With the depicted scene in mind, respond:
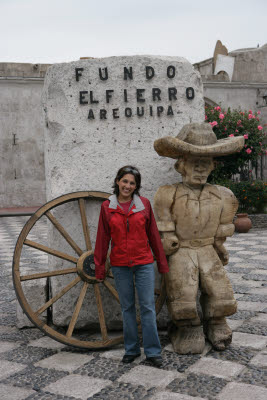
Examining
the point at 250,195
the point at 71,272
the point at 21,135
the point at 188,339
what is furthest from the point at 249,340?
the point at 21,135

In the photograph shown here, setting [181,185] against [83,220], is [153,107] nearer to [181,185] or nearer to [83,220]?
[181,185]

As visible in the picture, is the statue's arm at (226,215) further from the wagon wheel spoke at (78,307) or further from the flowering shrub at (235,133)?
the flowering shrub at (235,133)

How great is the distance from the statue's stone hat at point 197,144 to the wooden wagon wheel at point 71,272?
63 cm

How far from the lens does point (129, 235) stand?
3111mm

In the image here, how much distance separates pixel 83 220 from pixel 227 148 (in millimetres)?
1206

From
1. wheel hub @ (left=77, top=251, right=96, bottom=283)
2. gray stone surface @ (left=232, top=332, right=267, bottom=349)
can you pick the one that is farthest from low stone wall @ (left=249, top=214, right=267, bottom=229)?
wheel hub @ (left=77, top=251, right=96, bottom=283)

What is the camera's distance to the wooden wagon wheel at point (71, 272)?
3330 millimetres

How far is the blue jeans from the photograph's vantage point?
3137 millimetres

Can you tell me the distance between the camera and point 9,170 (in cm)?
1623

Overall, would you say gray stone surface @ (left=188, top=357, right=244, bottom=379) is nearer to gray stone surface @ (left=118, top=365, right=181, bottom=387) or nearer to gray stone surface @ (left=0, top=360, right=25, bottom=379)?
gray stone surface @ (left=118, top=365, right=181, bottom=387)

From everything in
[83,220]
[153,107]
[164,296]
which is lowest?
[164,296]

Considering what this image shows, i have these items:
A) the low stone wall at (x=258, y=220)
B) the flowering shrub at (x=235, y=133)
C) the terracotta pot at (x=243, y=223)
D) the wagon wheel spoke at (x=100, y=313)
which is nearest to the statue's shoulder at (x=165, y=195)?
the wagon wheel spoke at (x=100, y=313)

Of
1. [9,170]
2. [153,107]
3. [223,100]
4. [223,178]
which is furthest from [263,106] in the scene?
[153,107]

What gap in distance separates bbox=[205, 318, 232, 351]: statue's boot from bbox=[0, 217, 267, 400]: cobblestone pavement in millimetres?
65
